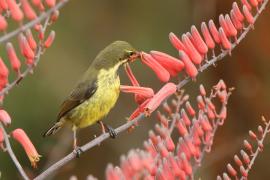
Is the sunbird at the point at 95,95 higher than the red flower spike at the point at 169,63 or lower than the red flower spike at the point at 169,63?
higher

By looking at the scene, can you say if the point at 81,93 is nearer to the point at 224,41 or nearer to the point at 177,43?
the point at 177,43

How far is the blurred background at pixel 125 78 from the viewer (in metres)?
8.29

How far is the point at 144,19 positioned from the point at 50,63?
6.44ft

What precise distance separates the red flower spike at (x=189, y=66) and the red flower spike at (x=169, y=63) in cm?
4

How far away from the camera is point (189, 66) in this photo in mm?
3725

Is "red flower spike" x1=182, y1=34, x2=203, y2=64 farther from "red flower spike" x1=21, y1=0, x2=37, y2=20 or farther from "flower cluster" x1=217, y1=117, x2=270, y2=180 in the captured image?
"red flower spike" x1=21, y1=0, x2=37, y2=20

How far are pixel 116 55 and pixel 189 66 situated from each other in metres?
1.35

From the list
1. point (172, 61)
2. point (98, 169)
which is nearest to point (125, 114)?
point (98, 169)

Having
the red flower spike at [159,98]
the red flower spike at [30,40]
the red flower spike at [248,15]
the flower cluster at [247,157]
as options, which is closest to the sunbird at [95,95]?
the red flower spike at [159,98]

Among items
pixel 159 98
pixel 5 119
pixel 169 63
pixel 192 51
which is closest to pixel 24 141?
pixel 5 119

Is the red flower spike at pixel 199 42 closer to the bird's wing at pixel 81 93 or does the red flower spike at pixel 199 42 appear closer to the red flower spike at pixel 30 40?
the red flower spike at pixel 30 40

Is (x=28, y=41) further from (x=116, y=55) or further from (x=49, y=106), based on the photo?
(x=49, y=106)

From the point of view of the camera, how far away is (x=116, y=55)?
500 cm


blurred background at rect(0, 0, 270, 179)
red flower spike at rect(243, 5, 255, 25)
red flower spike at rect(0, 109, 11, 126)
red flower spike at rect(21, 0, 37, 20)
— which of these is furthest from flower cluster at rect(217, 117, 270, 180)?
blurred background at rect(0, 0, 270, 179)
